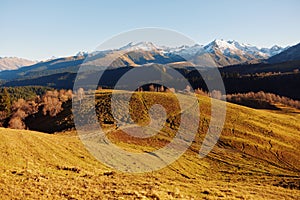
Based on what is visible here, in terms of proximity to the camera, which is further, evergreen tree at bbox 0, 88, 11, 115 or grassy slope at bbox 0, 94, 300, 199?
evergreen tree at bbox 0, 88, 11, 115

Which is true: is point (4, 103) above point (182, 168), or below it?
above

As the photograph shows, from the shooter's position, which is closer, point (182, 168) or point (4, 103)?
point (182, 168)

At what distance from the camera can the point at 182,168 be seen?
153 feet

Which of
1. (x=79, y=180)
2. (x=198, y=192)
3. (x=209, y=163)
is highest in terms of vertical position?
(x=79, y=180)

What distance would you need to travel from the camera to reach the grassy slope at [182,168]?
22.0 meters

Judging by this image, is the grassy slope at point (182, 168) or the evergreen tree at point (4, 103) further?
the evergreen tree at point (4, 103)

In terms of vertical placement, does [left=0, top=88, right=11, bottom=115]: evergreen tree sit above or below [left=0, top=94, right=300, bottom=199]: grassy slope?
above

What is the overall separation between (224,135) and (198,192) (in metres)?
45.5

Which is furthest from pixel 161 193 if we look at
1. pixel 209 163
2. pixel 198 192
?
pixel 209 163

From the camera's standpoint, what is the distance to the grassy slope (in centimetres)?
2197

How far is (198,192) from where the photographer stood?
87.8 feet

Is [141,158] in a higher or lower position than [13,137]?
lower

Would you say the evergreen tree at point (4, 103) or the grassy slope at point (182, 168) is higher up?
the evergreen tree at point (4, 103)

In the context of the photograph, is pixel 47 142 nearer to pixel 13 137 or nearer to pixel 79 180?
pixel 13 137
